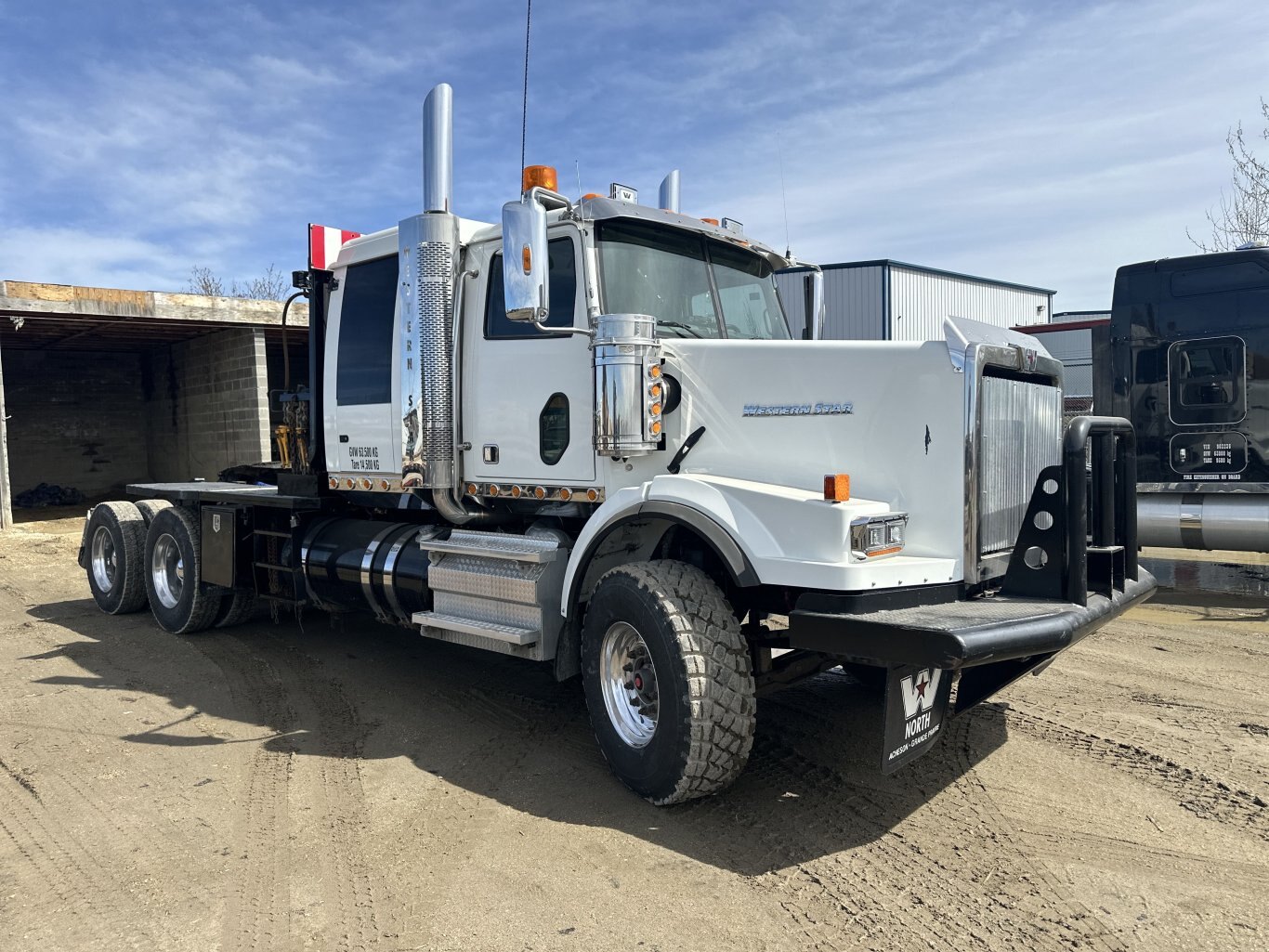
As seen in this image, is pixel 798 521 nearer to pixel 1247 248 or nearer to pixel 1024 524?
pixel 1024 524

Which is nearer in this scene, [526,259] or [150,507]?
[526,259]

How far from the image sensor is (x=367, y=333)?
6.21m

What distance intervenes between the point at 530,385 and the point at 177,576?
4777 mm

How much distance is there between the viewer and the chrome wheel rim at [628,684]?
4332 mm

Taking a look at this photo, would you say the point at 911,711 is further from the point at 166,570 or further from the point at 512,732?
the point at 166,570

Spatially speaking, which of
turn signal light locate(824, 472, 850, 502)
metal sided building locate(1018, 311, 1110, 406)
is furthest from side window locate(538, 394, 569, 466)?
metal sided building locate(1018, 311, 1110, 406)

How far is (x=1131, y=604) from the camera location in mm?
4414

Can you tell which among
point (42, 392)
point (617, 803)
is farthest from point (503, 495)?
point (42, 392)

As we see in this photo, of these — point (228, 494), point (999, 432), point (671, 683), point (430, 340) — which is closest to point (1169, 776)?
point (999, 432)

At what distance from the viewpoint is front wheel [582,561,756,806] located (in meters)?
3.91

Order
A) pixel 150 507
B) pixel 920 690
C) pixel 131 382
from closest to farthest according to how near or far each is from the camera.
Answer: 1. pixel 920 690
2. pixel 150 507
3. pixel 131 382

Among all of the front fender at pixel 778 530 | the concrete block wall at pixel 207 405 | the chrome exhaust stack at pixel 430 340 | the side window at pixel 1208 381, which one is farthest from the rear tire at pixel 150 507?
the side window at pixel 1208 381

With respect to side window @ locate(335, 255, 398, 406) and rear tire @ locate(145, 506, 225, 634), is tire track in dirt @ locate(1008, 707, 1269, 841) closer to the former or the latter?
side window @ locate(335, 255, 398, 406)

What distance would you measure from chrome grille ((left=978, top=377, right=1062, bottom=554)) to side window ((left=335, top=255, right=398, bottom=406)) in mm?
3684
